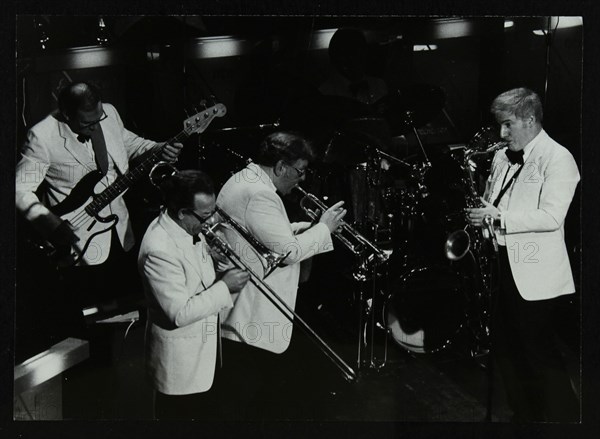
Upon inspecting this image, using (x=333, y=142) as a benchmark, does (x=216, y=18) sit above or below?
above

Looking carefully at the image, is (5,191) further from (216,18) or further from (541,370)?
(541,370)

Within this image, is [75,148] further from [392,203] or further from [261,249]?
[392,203]

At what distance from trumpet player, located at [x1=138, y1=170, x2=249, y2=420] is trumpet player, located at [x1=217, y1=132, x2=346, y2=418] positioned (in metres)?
0.07

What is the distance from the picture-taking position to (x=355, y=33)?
10.3 ft

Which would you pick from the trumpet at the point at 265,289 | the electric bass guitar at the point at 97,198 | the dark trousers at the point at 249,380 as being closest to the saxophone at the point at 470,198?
the trumpet at the point at 265,289

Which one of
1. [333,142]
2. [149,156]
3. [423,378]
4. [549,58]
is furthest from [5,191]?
[549,58]

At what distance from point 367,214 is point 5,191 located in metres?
1.64

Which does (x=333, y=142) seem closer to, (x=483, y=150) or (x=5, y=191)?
(x=483, y=150)

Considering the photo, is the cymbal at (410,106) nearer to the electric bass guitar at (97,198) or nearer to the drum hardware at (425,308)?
the drum hardware at (425,308)

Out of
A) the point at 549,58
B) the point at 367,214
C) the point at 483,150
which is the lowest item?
the point at 367,214

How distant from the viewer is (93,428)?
129 inches

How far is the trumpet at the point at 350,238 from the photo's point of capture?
310 centimetres

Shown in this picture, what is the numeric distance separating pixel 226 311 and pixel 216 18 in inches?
50.8

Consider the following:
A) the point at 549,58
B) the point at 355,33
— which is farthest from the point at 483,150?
the point at 355,33
